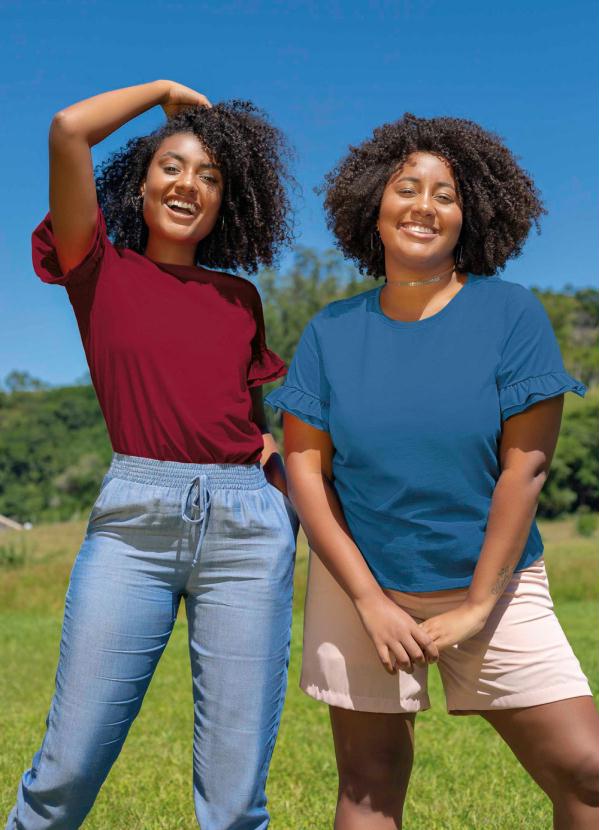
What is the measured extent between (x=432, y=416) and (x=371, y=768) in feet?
2.92

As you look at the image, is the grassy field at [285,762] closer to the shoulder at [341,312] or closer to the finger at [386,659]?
the finger at [386,659]

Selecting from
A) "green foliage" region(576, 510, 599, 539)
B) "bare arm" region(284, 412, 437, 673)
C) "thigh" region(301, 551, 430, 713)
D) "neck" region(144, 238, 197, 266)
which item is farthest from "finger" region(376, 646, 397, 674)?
"green foliage" region(576, 510, 599, 539)

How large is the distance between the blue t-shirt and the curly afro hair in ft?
0.79

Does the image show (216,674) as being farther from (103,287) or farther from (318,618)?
(103,287)

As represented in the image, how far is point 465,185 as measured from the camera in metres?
2.52

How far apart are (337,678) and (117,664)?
1.77 ft

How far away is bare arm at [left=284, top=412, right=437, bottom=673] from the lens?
7.37ft

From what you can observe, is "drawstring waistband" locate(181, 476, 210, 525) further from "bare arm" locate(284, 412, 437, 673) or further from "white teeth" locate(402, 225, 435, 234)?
"white teeth" locate(402, 225, 435, 234)

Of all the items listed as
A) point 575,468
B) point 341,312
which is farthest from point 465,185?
point 575,468

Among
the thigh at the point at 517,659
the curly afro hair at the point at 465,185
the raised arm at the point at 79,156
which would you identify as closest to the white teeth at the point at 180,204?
the raised arm at the point at 79,156

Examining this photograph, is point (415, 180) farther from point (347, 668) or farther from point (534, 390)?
Result: point (347, 668)

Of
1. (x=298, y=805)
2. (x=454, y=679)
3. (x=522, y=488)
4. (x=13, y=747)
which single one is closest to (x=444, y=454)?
(x=522, y=488)

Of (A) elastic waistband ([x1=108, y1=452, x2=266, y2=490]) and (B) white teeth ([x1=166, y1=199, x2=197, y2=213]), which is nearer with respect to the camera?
→ (A) elastic waistband ([x1=108, y1=452, x2=266, y2=490])

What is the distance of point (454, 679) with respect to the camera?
2.42m
